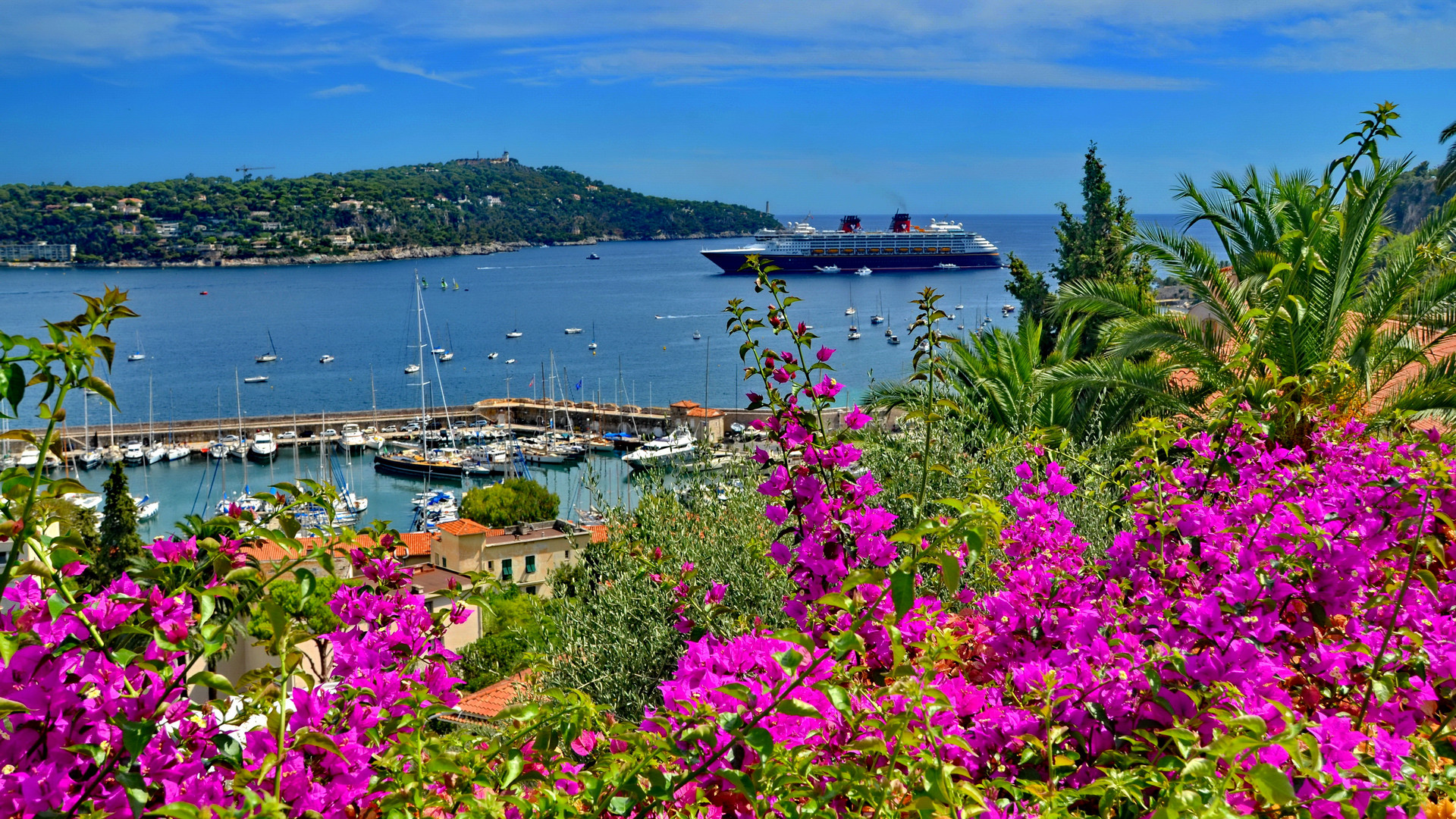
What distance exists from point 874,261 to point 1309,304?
89.3 metres

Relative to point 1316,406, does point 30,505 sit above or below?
above

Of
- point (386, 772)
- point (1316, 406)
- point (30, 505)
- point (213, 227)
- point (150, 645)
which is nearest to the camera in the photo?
point (30, 505)

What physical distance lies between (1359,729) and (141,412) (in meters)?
54.0

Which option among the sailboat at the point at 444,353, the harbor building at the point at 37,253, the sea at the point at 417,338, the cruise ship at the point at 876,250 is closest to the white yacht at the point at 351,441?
the sea at the point at 417,338

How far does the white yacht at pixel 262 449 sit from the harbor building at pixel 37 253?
96340 millimetres

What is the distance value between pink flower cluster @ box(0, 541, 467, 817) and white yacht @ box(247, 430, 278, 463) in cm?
4062

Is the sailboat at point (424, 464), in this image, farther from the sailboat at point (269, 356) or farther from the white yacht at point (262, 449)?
the sailboat at point (269, 356)

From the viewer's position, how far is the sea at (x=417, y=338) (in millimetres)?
38969

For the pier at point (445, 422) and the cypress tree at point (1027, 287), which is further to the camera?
the pier at point (445, 422)

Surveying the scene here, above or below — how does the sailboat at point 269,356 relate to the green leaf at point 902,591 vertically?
below

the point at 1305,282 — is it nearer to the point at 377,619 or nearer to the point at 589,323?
the point at 377,619

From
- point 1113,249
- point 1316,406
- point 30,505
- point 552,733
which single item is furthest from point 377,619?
point 1113,249

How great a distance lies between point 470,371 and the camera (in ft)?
191

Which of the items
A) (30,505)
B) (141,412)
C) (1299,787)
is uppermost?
(30,505)
